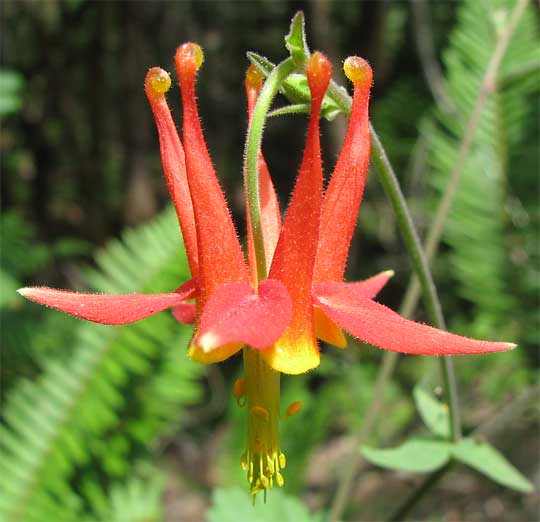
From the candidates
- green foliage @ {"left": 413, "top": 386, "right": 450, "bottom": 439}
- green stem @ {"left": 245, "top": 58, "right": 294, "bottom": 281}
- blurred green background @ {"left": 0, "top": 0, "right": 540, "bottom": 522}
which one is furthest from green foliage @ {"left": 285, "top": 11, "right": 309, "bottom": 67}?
blurred green background @ {"left": 0, "top": 0, "right": 540, "bottom": 522}

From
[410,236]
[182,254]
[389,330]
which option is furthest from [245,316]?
[182,254]

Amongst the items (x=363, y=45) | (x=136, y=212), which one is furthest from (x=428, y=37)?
(x=136, y=212)

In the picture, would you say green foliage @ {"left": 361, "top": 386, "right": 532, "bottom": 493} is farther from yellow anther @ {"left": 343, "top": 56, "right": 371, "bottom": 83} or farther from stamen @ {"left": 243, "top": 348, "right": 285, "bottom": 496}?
yellow anther @ {"left": 343, "top": 56, "right": 371, "bottom": 83}

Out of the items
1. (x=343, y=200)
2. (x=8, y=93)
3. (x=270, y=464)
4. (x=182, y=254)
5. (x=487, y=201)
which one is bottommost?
(x=270, y=464)

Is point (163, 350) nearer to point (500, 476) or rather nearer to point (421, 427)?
point (421, 427)

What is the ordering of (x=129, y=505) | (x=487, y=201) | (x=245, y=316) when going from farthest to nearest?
(x=487, y=201) → (x=129, y=505) → (x=245, y=316)

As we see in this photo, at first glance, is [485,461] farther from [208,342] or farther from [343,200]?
[208,342]
